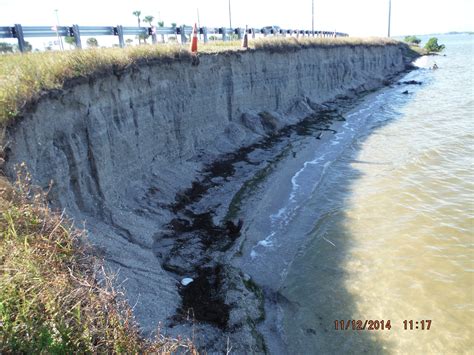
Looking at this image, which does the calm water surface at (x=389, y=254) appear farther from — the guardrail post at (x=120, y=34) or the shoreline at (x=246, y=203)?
the guardrail post at (x=120, y=34)

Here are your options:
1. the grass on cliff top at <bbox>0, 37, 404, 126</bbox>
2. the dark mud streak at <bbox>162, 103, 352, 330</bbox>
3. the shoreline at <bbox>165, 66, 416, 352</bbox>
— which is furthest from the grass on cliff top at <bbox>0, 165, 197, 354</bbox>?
the grass on cliff top at <bbox>0, 37, 404, 126</bbox>

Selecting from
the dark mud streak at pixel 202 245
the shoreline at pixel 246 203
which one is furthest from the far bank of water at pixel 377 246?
the dark mud streak at pixel 202 245

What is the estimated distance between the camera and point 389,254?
8953mm

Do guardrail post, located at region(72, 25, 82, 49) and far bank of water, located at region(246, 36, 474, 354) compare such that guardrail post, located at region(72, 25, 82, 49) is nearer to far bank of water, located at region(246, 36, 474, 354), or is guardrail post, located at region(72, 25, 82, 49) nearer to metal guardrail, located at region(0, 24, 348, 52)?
metal guardrail, located at region(0, 24, 348, 52)

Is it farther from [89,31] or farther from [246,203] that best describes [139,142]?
[89,31]

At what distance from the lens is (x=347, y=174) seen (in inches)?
560

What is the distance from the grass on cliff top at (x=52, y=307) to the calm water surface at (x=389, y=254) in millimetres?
3685

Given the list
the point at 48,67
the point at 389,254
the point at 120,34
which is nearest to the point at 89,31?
the point at 120,34

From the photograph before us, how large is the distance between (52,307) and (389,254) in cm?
767

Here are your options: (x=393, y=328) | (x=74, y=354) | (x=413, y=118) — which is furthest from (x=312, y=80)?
(x=74, y=354)

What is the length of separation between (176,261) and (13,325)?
16.5 ft

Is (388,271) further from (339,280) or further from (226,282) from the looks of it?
(226,282)

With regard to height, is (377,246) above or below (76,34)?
below

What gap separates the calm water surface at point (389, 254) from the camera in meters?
6.70
